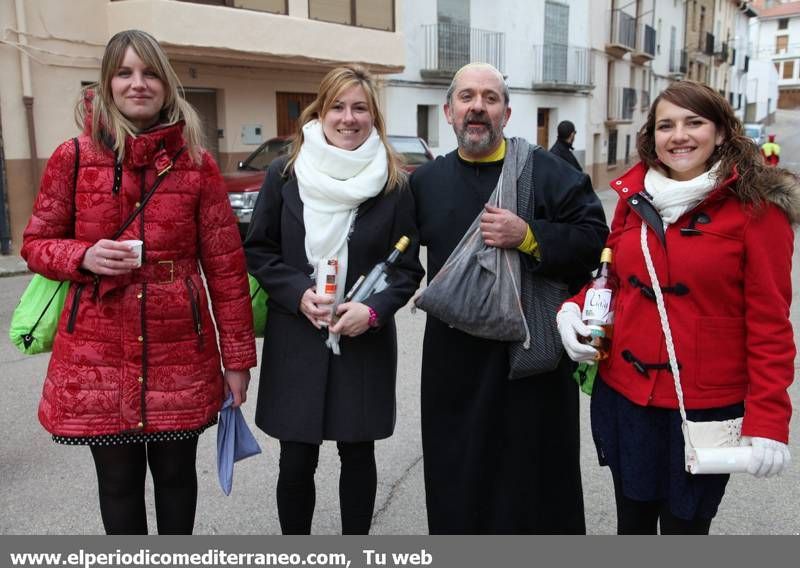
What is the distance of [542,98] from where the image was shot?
22375 millimetres

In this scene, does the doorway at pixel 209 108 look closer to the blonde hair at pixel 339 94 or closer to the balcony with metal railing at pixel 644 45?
the blonde hair at pixel 339 94

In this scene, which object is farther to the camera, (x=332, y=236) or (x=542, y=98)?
(x=542, y=98)

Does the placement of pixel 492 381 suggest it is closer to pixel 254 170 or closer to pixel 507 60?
pixel 254 170

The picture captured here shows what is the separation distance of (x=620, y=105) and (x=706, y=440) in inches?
1082

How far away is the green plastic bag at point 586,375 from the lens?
2.48m

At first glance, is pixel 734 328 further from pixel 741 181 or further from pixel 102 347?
pixel 102 347

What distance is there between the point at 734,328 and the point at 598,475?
6.22 ft

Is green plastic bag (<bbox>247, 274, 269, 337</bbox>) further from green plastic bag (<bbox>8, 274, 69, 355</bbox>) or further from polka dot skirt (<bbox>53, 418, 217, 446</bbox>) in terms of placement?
green plastic bag (<bbox>8, 274, 69, 355</bbox>)

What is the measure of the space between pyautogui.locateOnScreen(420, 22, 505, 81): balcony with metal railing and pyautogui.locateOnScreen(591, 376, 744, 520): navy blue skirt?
1620cm

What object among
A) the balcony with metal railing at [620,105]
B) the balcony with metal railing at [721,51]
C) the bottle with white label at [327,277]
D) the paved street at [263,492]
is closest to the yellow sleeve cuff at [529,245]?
the bottle with white label at [327,277]

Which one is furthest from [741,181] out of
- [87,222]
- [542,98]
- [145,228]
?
[542,98]

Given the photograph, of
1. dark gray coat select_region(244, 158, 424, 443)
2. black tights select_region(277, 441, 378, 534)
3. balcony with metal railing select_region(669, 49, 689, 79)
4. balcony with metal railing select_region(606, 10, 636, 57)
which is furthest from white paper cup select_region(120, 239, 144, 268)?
balcony with metal railing select_region(669, 49, 689, 79)

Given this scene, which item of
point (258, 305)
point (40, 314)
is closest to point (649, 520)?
point (258, 305)

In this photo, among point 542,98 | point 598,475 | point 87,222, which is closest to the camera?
point 87,222
